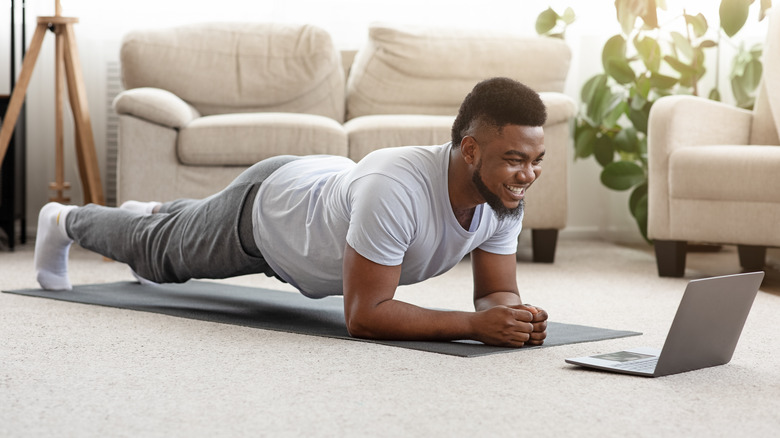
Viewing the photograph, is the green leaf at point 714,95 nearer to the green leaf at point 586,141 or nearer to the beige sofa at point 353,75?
the green leaf at point 586,141

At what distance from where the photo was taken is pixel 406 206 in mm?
1752

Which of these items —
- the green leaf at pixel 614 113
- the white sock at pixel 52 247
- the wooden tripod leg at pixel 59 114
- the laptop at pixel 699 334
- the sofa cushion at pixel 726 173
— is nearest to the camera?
the laptop at pixel 699 334

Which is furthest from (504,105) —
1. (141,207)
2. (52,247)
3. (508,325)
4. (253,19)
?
(253,19)

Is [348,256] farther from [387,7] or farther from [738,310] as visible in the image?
[387,7]

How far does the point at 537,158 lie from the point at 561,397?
1.58 feet

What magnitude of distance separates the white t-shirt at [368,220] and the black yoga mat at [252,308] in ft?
0.37

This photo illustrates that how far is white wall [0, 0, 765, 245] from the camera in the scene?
14.1 ft

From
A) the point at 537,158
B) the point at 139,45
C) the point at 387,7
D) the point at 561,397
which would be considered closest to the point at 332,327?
the point at 537,158

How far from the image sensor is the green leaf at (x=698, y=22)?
3.83m

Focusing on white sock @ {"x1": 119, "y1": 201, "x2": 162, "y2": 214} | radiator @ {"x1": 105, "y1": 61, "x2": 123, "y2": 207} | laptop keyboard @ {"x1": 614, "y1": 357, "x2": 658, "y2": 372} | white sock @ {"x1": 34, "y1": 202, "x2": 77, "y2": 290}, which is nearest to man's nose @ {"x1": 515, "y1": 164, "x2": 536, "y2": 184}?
laptop keyboard @ {"x1": 614, "y1": 357, "x2": 658, "y2": 372}

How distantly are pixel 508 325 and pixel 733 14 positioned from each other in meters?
2.19

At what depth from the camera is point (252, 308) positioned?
235cm

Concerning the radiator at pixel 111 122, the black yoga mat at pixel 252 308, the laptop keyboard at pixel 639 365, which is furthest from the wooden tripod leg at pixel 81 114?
the laptop keyboard at pixel 639 365

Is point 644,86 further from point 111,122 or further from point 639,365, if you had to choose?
point 639,365
